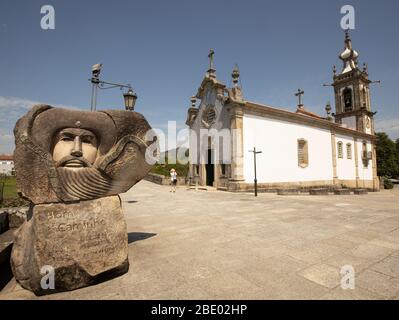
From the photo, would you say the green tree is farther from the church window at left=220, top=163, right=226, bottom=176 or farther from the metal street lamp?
the metal street lamp

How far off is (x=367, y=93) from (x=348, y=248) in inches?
1500

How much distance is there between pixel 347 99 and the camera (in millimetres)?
32938

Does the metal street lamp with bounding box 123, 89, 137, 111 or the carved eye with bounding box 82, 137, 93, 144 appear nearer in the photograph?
the carved eye with bounding box 82, 137, 93, 144

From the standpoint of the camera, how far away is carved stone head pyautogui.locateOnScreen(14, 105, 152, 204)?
9.46ft

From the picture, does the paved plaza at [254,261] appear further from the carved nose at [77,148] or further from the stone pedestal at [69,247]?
the carved nose at [77,148]

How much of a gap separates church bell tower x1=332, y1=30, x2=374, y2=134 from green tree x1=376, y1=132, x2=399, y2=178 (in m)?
15.1

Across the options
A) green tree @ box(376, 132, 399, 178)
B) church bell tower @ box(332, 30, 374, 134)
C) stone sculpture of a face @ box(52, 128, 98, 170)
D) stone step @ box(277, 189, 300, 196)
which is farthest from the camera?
green tree @ box(376, 132, 399, 178)

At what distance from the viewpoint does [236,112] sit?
55.4ft

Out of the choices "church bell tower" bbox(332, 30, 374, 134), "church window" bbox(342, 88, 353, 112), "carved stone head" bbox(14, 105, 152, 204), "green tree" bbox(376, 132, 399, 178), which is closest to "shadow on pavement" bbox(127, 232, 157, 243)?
"carved stone head" bbox(14, 105, 152, 204)

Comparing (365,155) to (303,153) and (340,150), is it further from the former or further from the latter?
(303,153)

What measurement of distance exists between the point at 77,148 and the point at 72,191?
23.9 inches

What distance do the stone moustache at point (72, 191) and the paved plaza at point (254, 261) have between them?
282 millimetres

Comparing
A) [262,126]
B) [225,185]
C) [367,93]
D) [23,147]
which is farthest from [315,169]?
[23,147]

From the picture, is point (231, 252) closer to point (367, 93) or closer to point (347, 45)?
point (367, 93)
